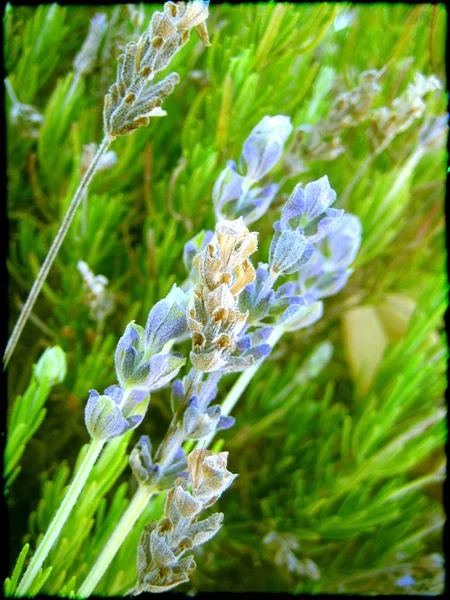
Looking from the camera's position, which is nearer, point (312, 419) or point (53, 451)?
point (53, 451)

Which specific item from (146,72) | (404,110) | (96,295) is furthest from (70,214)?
(404,110)

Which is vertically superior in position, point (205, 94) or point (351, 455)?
point (205, 94)

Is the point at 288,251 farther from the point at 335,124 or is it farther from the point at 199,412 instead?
the point at 335,124

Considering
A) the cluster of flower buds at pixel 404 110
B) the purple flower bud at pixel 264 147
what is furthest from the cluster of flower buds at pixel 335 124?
the purple flower bud at pixel 264 147

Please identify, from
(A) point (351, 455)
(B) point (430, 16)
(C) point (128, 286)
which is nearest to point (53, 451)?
(C) point (128, 286)

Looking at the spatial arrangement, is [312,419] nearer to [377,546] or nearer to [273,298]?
[377,546]

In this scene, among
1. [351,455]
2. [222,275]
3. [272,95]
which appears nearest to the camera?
[222,275]

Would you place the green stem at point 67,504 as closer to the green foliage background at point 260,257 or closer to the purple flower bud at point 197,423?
the purple flower bud at point 197,423

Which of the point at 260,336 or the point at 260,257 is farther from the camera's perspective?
the point at 260,257
